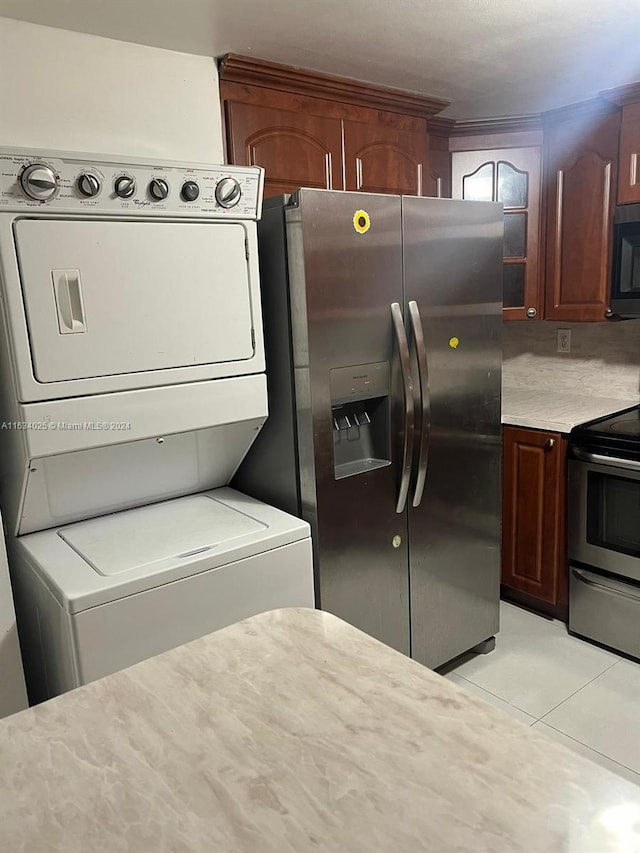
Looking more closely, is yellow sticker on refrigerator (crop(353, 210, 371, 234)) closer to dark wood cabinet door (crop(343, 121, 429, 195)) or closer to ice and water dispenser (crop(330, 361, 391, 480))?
ice and water dispenser (crop(330, 361, 391, 480))

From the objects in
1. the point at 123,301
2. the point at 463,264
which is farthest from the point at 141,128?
the point at 463,264

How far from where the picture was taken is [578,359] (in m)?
3.28

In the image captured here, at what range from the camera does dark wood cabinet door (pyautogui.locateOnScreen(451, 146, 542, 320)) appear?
296cm

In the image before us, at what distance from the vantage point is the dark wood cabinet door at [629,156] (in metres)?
2.56

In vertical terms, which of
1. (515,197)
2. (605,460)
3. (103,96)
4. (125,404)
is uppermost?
Result: (103,96)

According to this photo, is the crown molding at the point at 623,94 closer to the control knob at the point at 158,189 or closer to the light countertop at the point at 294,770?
the control knob at the point at 158,189

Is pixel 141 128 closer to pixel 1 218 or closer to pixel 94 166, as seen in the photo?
pixel 94 166

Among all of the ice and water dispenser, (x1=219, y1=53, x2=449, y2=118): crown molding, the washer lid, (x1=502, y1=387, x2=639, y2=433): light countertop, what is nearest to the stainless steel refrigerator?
the ice and water dispenser

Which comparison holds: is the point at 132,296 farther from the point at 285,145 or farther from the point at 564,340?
the point at 564,340

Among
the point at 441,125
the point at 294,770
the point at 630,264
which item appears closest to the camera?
the point at 294,770

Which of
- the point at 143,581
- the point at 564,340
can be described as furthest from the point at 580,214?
the point at 143,581

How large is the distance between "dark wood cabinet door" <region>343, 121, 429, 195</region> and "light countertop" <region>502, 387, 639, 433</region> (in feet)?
3.44

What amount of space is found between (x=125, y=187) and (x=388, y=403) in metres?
1.00

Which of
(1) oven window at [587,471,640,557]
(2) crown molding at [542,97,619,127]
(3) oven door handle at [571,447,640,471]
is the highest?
(2) crown molding at [542,97,619,127]
